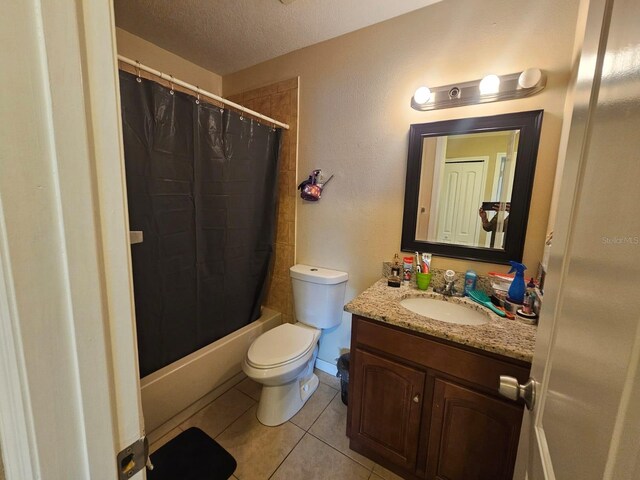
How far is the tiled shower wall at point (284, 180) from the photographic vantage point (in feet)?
6.51

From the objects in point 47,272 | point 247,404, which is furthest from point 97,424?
point 247,404

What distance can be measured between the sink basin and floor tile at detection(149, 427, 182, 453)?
1.49m

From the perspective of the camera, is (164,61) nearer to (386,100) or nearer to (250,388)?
(386,100)

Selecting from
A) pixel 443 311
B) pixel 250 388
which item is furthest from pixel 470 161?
pixel 250 388

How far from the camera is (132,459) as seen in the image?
414 mm

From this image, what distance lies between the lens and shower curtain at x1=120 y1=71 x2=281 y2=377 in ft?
4.37

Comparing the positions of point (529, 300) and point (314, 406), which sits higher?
point (529, 300)

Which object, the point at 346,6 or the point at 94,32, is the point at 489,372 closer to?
the point at 94,32

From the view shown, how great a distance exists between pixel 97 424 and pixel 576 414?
2.22 feet

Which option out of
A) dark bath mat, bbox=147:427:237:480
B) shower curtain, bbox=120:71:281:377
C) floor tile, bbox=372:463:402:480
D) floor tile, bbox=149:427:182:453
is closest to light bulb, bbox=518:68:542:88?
shower curtain, bbox=120:71:281:377

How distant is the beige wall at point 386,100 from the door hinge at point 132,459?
4.92ft

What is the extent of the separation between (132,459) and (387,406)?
114 centimetres

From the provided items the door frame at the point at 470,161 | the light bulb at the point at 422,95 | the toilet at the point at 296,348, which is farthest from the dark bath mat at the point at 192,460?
the light bulb at the point at 422,95

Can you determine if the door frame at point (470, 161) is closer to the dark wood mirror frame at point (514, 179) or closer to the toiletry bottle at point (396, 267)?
the dark wood mirror frame at point (514, 179)
